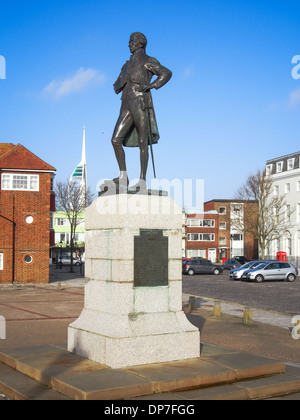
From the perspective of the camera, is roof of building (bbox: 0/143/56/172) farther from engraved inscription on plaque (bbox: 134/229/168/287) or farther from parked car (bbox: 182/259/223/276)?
engraved inscription on plaque (bbox: 134/229/168/287)

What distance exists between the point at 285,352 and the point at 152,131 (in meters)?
5.88

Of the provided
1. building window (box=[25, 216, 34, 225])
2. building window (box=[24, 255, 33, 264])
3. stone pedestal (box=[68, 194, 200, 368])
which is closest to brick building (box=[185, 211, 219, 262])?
building window (box=[25, 216, 34, 225])

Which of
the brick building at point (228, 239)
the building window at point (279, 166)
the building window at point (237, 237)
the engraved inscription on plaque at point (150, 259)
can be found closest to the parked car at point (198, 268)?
the building window at point (279, 166)

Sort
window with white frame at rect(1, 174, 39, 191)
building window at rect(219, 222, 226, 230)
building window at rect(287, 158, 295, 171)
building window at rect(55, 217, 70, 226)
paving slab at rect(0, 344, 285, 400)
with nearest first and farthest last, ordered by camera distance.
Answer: paving slab at rect(0, 344, 285, 400)
window with white frame at rect(1, 174, 39, 191)
building window at rect(287, 158, 295, 171)
building window at rect(219, 222, 226, 230)
building window at rect(55, 217, 70, 226)

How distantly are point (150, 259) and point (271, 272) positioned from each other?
95.2ft

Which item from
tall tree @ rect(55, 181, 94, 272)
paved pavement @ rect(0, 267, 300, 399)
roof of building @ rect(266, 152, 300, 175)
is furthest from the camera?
roof of building @ rect(266, 152, 300, 175)

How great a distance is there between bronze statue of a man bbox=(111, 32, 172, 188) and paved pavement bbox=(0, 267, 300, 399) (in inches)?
181

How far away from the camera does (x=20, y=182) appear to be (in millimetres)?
33062

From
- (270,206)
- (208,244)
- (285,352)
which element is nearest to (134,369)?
(285,352)

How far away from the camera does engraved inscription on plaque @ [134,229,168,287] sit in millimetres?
8430

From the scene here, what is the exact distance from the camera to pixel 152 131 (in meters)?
9.62

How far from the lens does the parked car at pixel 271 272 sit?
116ft

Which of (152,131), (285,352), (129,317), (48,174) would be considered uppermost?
(48,174)
